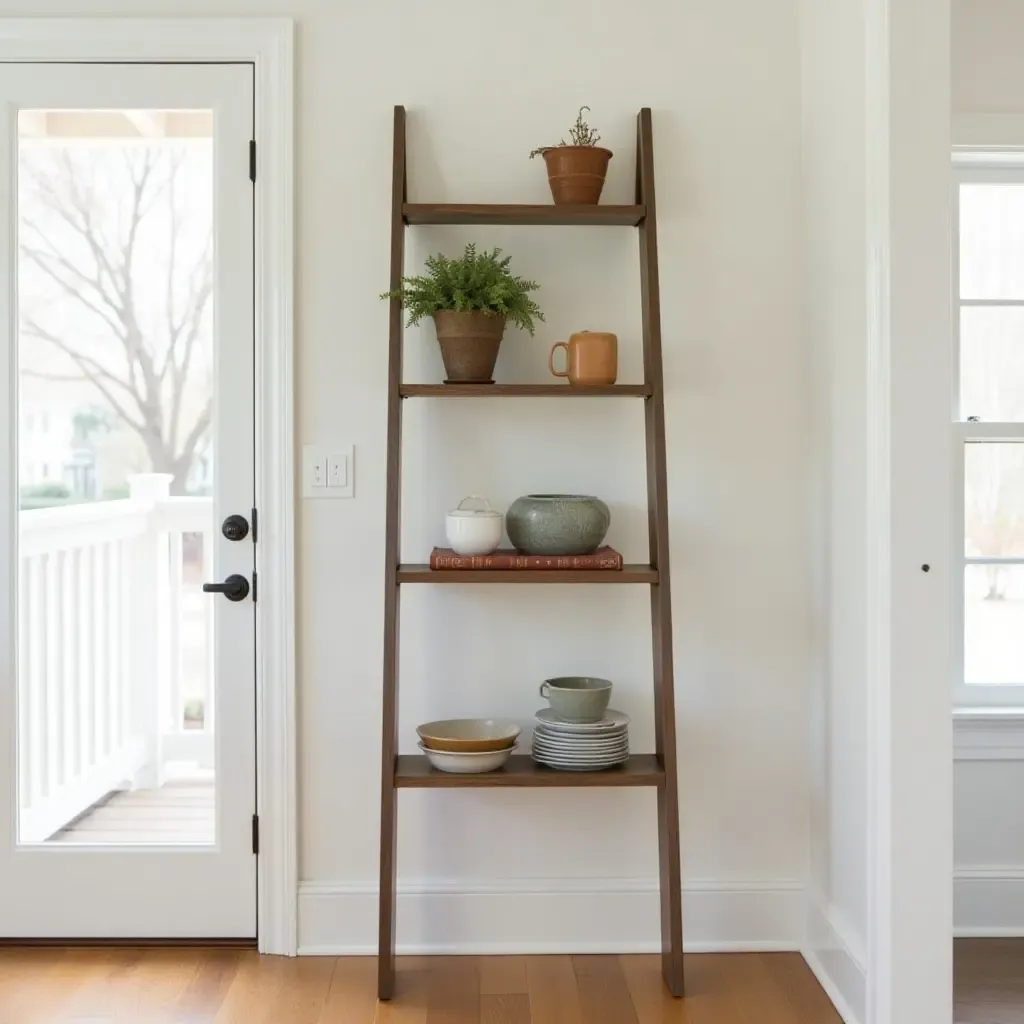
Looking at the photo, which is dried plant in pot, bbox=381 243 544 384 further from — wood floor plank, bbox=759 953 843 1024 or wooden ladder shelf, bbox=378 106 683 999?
wood floor plank, bbox=759 953 843 1024

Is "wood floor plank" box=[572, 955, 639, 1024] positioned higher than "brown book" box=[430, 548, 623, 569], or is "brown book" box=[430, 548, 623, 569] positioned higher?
"brown book" box=[430, 548, 623, 569]

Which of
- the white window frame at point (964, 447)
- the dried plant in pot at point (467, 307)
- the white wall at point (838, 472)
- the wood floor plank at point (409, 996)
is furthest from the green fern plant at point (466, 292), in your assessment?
the wood floor plank at point (409, 996)

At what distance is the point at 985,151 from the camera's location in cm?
283

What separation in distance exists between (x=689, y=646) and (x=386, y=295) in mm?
1143

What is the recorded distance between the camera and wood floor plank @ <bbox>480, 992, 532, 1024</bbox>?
2340 mm

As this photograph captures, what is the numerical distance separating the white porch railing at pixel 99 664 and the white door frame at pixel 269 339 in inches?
6.9

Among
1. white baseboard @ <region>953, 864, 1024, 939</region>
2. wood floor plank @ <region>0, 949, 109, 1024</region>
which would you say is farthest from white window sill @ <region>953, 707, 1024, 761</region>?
wood floor plank @ <region>0, 949, 109, 1024</region>

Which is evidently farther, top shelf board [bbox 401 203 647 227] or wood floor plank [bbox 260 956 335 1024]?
top shelf board [bbox 401 203 647 227]

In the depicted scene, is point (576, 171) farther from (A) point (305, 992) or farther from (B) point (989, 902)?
(B) point (989, 902)

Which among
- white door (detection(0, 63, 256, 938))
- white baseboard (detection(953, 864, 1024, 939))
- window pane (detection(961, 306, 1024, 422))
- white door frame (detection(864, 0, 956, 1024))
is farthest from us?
window pane (detection(961, 306, 1024, 422))

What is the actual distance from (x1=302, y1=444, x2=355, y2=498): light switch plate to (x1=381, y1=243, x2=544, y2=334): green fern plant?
0.40 metres

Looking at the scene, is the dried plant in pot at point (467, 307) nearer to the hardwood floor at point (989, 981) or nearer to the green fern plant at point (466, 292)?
the green fern plant at point (466, 292)

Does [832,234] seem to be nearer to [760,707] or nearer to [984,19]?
[984,19]

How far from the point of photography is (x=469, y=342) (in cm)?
251
